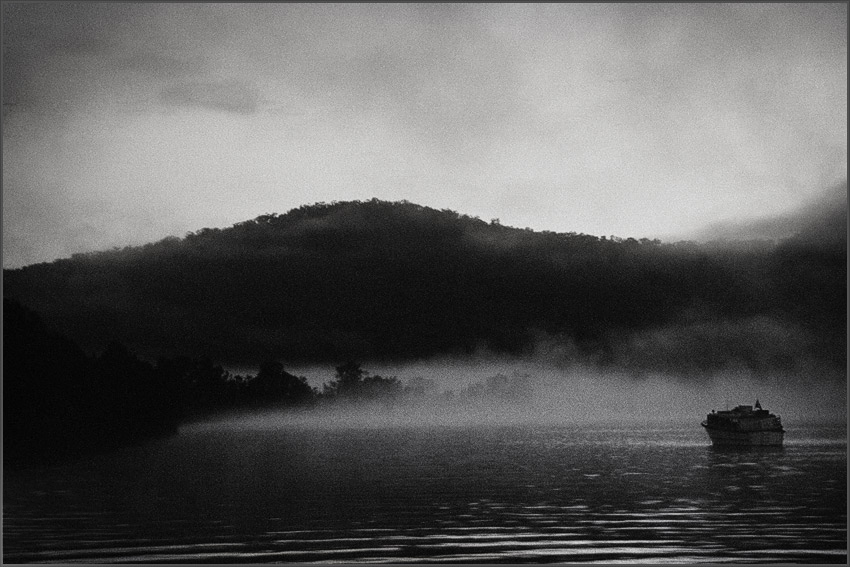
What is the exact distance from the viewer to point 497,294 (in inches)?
3447

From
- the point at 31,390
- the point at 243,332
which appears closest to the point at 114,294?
the point at 31,390

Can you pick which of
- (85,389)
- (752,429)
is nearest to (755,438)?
(752,429)

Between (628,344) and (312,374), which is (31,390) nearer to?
(312,374)

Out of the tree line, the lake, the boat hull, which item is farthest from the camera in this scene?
the boat hull

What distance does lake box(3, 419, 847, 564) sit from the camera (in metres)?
27.0

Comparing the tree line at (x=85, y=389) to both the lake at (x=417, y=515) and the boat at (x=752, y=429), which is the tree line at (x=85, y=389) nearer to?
the lake at (x=417, y=515)

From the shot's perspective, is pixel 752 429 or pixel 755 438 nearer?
pixel 755 438

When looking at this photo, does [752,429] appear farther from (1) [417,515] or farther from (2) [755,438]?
(1) [417,515]

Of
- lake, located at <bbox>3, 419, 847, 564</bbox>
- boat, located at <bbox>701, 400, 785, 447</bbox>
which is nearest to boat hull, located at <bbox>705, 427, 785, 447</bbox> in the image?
boat, located at <bbox>701, 400, 785, 447</bbox>

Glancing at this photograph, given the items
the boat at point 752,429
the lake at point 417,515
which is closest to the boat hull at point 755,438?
the boat at point 752,429

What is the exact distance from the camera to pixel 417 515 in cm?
3694

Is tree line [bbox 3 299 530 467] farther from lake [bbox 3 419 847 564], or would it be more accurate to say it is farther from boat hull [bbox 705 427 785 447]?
boat hull [bbox 705 427 785 447]

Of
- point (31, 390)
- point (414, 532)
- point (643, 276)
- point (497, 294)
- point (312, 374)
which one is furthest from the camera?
point (312, 374)

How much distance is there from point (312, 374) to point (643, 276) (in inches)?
1518
